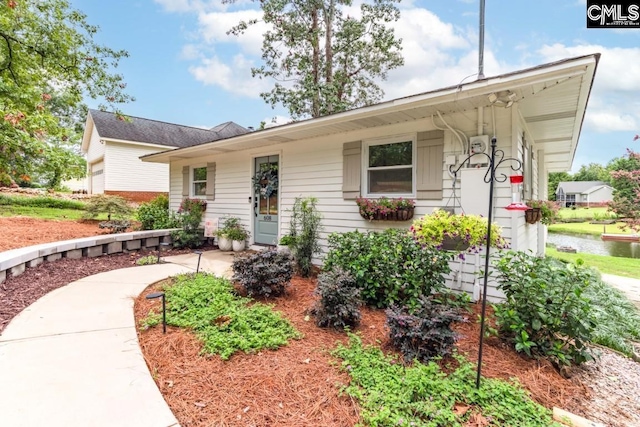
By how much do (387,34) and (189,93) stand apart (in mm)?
8973

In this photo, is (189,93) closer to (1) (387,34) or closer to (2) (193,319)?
(1) (387,34)

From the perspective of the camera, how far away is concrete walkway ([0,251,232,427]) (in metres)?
1.62

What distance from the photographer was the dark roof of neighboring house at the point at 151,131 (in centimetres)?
1518

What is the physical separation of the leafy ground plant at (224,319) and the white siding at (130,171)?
13367mm

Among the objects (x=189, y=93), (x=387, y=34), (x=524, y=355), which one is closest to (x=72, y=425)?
(x=524, y=355)

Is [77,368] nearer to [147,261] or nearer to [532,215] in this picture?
[147,261]

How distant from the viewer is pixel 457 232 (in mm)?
3205

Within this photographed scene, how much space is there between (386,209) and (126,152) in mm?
15426

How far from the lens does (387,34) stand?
426 inches

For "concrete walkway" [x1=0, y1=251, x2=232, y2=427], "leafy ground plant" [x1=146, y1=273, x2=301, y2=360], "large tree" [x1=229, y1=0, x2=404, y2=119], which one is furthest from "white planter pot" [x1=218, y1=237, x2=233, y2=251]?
"large tree" [x1=229, y1=0, x2=404, y2=119]

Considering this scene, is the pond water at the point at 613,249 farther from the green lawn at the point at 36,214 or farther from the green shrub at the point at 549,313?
the green lawn at the point at 36,214

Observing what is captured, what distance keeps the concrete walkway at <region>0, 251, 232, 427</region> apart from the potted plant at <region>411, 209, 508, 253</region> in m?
2.68

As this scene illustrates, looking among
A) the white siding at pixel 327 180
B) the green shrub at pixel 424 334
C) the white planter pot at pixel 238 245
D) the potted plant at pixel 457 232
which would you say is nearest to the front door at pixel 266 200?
the white siding at pixel 327 180

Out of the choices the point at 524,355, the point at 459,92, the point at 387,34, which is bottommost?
the point at 524,355
